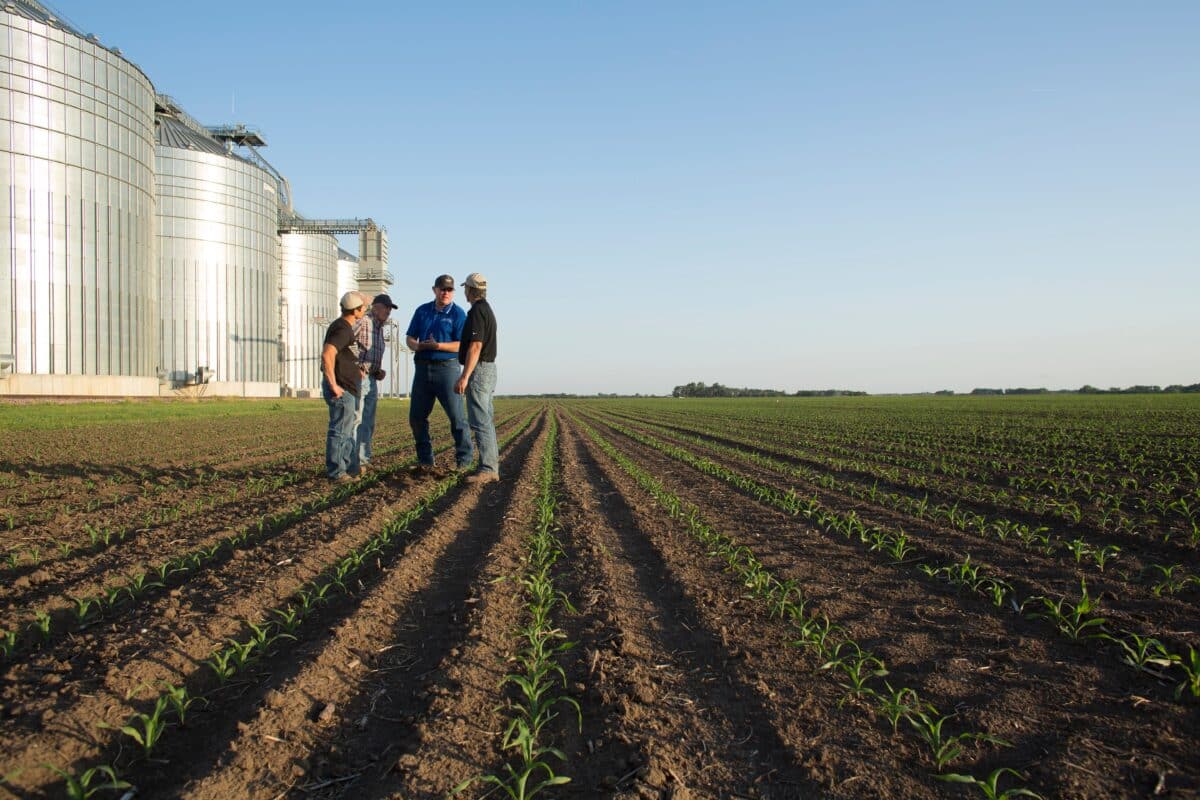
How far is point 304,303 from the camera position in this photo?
55.5m

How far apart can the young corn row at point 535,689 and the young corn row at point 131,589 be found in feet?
6.70

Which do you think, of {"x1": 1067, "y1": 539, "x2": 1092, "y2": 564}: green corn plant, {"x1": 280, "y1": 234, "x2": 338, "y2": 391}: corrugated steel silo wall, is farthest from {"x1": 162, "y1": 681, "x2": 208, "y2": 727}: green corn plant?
{"x1": 280, "y1": 234, "x2": 338, "y2": 391}: corrugated steel silo wall

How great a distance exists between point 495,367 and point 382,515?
7.92ft

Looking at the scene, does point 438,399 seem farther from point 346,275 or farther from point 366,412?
point 346,275

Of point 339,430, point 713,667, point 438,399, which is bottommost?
point 713,667

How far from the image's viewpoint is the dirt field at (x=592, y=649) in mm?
2229

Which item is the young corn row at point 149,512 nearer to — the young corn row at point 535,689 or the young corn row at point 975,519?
the young corn row at point 535,689

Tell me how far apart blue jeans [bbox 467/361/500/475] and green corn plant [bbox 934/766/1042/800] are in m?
5.93

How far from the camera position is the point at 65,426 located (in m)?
17.0

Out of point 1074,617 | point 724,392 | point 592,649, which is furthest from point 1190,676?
point 724,392

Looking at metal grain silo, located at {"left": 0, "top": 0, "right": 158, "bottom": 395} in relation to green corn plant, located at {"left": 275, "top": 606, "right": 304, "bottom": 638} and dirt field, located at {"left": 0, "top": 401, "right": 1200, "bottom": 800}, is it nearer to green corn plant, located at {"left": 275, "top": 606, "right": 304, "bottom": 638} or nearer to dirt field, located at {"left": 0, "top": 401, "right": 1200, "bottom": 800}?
dirt field, located at {"left": 0, "top": 401, "right": 1200, "bottom": 800}

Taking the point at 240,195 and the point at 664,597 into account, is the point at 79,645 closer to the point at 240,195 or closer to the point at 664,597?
the point at 664,597

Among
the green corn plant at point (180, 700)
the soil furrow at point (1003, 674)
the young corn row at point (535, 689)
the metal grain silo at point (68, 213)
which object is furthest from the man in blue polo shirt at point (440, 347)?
the metal grain silo at point (68, 213)

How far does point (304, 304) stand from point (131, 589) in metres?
56.3
